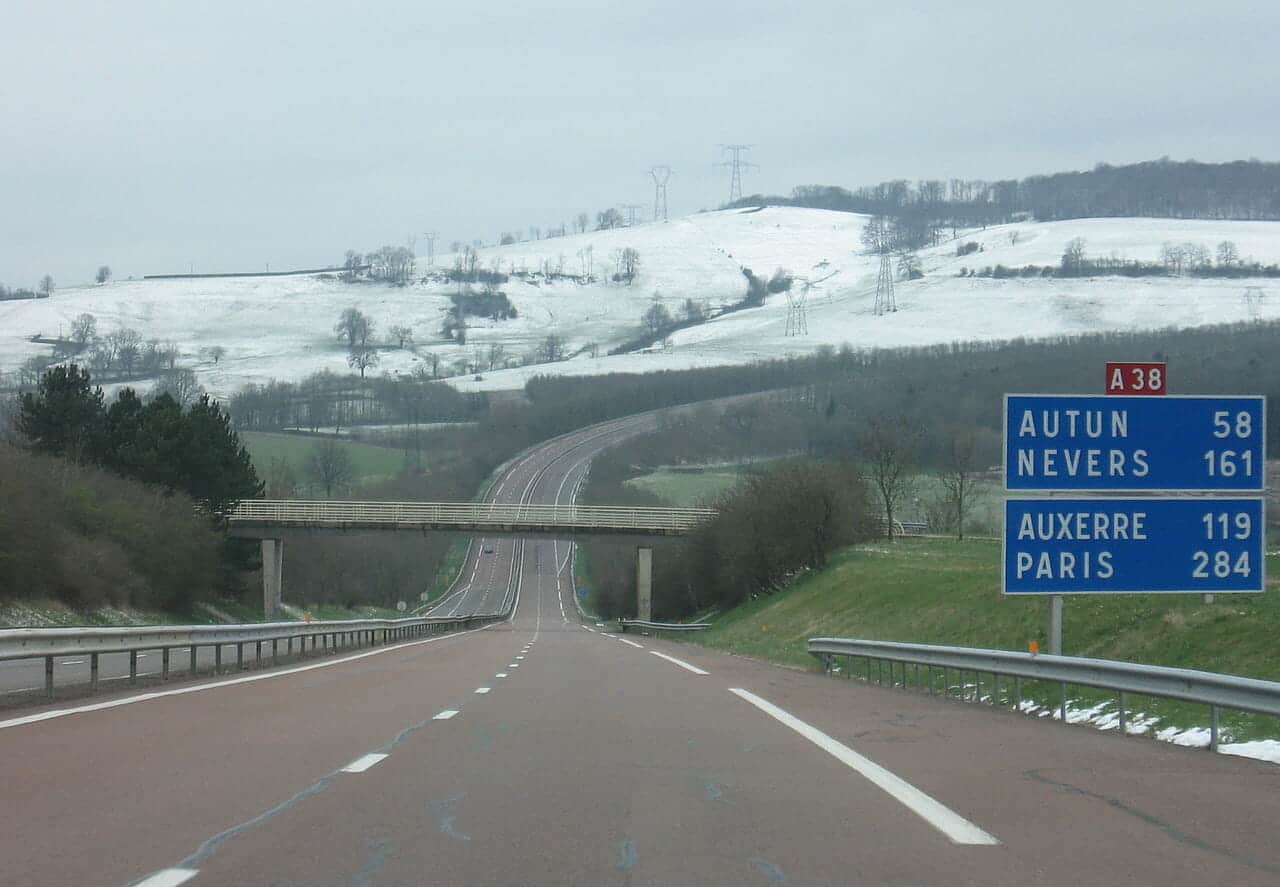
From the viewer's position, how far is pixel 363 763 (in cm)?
1152

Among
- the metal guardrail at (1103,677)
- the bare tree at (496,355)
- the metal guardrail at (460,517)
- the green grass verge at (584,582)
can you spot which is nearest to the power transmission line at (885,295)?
the bare tree at (496,355)

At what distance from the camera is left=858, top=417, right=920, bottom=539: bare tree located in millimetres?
71688

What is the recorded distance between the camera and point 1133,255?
161 m

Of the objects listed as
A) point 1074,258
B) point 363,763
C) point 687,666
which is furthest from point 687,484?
point 1074,258

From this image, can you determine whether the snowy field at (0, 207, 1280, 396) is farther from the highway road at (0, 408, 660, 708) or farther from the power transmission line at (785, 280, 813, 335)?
the highway road at (0, 408, 660, 708)

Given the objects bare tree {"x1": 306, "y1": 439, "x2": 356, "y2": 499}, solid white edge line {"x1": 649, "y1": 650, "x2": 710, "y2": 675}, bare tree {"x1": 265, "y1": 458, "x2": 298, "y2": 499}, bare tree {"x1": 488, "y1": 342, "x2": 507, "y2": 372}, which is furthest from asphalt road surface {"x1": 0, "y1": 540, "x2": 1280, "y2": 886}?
bare tree {"x1": 488, "y1": 342, "x2": 507, "y2": 372}

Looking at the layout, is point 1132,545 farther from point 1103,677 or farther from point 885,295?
point 885,295

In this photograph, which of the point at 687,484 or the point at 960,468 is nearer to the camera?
the point at 960,468

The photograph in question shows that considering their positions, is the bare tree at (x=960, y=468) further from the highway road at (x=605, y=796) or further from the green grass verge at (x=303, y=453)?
the green grass verge at (x=303, y=453)

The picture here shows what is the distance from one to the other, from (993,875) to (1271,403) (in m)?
34.4

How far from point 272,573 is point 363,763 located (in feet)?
245

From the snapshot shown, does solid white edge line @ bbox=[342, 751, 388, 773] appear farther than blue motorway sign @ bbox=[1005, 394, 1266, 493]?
No

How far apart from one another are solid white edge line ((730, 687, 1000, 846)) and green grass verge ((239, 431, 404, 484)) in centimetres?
9336

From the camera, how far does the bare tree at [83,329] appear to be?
15445 centimetres
